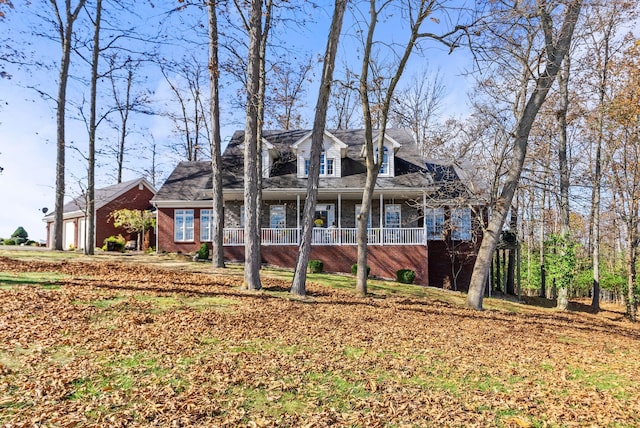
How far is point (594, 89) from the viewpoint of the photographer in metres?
18.0

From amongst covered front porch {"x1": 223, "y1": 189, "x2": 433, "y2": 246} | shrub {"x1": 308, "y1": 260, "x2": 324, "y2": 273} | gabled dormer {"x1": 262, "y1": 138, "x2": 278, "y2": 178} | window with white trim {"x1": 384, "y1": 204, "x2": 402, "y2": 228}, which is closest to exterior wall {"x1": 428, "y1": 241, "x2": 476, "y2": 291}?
covered front porch {"x1": 223, "y1": 189, "x2": 433, "y2": 246}

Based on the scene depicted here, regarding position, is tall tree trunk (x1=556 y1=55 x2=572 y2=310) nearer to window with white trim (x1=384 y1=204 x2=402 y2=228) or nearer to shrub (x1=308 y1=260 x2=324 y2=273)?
window with white trim (x1=384 y1=204 x2=402 y2=228)

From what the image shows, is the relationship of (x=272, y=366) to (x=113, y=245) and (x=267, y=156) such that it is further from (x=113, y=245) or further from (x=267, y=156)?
(x=113, y=245)

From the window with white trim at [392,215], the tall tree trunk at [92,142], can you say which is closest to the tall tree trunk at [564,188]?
the window with white trim at [392,215]

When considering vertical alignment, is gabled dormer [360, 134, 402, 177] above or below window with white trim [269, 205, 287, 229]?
above

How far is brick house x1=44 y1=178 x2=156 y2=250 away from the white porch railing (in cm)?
1054

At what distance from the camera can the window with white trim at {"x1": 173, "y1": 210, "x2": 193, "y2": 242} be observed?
2264 cm

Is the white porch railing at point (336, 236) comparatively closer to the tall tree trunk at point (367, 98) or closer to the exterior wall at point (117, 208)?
the tall tree trunk at point (367, 98)

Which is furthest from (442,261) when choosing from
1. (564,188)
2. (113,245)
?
(113,245)

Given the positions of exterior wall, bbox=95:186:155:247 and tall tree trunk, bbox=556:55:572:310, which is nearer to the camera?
tall tree trunk, bbox=556:55:572:310

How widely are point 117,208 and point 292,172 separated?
13.9 metres

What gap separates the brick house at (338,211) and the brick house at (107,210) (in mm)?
5991

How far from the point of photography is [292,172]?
2109 cm

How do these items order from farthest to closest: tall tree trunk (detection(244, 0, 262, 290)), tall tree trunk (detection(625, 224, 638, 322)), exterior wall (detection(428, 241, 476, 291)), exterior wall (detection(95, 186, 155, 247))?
1. exterior wall (detection(95, 186, 155, 247))
2. exterior wall (detection(428, 241, 476, 291))
3. tall tree trunk (detection(625, 224, 638, 322))
4. tall tree trunk (detection(244, 0, 262, 290))
